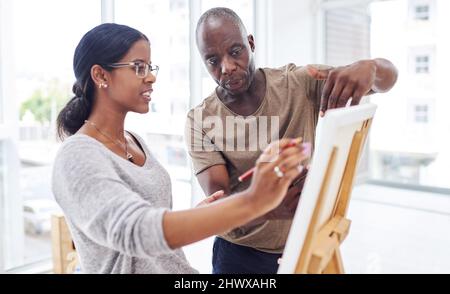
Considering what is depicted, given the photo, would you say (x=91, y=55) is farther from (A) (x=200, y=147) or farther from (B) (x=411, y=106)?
(B) (x=411, y=106)

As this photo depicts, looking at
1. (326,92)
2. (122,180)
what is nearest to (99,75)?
(122,180)

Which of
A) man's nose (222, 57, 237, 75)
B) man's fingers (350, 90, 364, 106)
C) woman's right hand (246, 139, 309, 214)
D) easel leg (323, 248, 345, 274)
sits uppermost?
man's nose (222, 57, 237, 75)

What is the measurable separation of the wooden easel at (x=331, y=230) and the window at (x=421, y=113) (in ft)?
5.94

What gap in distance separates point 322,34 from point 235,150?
204cm

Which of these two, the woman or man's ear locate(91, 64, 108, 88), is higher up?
man's ear locate(91, 64, 108, 88)

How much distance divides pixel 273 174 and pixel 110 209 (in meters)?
0.30

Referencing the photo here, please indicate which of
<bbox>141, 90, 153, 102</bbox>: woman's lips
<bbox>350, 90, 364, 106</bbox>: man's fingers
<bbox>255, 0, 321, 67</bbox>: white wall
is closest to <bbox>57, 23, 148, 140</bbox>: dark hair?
<bbox>141, 90, 153, 102</bbox>: woman's lips

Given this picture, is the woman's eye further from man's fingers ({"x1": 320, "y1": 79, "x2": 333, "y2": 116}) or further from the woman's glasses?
man's fingers ({"x1": 320, "y1": 79, "x2": 333, "y2": 116})

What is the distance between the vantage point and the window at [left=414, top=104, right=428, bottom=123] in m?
2.62

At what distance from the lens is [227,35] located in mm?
1263

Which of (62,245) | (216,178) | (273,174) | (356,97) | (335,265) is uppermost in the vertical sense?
(356,97)

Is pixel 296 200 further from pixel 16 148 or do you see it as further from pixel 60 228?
pixel 16 148

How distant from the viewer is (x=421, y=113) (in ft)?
8.66
